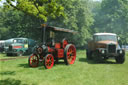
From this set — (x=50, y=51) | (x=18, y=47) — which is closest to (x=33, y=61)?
(x=50, y=51)

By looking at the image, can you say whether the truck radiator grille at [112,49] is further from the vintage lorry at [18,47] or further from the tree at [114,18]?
the tree at [114,18]

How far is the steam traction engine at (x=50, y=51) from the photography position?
30.5 feet

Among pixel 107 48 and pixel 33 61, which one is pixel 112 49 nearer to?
pixel 107 48

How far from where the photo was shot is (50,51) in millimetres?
9641

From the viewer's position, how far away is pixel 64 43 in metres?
10.9

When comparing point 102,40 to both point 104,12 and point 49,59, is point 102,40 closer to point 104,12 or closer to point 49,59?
point 49,59

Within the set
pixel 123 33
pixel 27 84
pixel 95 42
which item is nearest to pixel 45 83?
pixel 27 84

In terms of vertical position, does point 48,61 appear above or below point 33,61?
above

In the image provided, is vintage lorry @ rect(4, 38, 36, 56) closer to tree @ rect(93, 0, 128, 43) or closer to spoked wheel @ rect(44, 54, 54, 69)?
spoked wheel @ rect(44, 54, 54, 69)

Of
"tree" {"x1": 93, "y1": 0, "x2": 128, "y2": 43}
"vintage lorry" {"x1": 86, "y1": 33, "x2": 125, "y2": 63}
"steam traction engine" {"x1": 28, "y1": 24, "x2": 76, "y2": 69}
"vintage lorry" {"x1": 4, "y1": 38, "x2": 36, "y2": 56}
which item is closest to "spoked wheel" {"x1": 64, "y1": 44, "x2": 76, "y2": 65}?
"steam traction engine" {"x1": 28, "y1": 24, "x2": 76, "y2": 69}

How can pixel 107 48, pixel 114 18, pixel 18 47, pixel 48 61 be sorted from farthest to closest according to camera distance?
pixel 114 18
pixel 18 47
pixel 107 48
pixel 48 61

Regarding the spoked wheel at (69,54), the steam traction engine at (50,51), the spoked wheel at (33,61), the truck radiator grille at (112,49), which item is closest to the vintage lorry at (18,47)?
the steam traction engine at (50,51)

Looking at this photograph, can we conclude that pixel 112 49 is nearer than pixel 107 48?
Yes

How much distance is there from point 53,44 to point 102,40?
4260 millimetres
